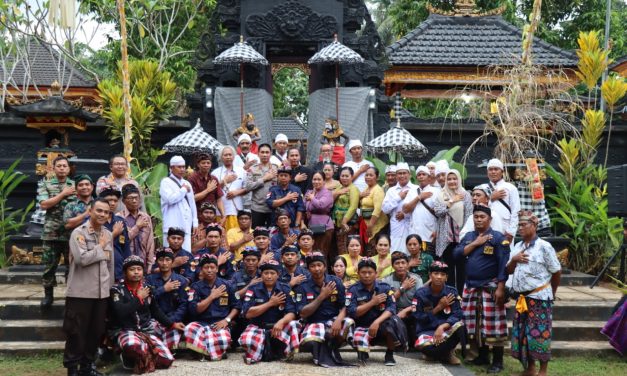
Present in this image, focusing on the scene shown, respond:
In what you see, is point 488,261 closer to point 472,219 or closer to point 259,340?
point 472,219

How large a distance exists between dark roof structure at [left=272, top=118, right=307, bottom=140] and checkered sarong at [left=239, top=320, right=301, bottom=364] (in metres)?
23.2

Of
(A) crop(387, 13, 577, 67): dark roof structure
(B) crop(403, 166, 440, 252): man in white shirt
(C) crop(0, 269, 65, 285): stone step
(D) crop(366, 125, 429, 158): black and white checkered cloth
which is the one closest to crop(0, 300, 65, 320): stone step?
(C) crop(0, 269, 65, 285): stone step

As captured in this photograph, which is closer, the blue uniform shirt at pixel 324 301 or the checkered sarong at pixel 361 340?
the checkered sarong at pixel 361 340

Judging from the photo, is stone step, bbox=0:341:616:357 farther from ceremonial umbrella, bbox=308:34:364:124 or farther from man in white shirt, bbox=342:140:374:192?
ceremonial umbrella, bbox=308:34:364:124

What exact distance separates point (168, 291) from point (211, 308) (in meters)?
0.47

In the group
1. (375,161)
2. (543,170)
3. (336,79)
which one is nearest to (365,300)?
(375,161)

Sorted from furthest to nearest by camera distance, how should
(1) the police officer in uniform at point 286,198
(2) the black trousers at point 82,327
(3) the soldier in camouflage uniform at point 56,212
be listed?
(1) the police officer in uniform at point 286,198 < (3) the soldier in camouflage uniform at point 56,212 < (2) the black trousers at point 82,327

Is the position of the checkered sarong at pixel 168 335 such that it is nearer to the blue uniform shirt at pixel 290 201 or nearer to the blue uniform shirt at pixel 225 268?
the blue uniform shirt at pixel 225 268

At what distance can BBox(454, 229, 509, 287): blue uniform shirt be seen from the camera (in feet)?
22.7

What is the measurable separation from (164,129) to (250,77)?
1.88 meters

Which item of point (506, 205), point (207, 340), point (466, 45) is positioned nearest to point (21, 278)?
point (207, 340)

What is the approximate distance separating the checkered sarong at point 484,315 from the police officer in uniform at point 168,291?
2819 millimetres

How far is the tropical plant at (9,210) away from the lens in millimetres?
10664

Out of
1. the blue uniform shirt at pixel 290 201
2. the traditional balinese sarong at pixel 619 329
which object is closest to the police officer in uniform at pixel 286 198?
the blue uniform shirt at pixel 290 201
